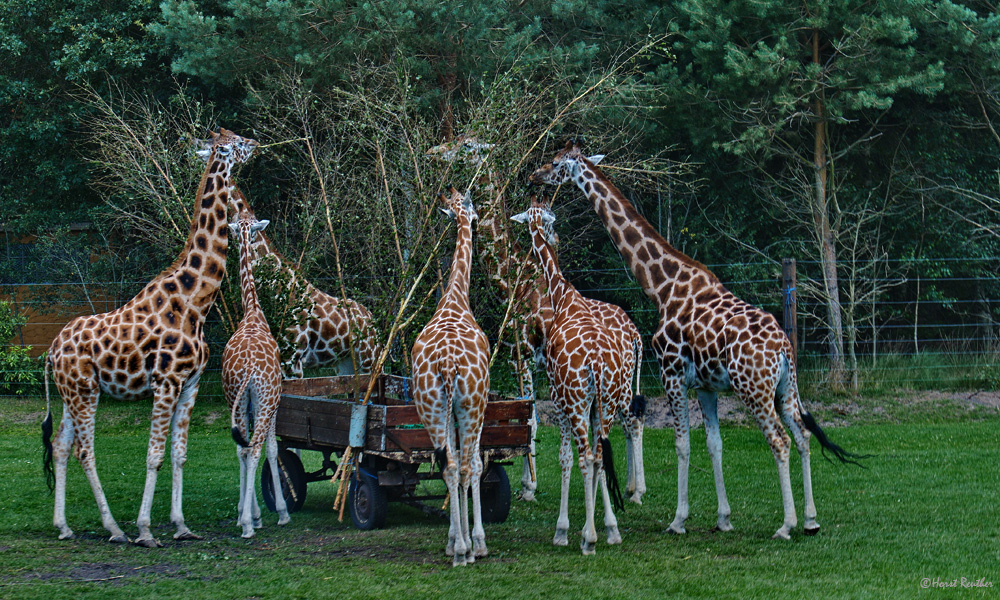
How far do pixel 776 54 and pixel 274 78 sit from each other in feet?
24.8

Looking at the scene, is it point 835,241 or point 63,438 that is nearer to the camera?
point 63,438

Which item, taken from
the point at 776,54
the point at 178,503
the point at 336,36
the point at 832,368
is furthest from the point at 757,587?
the point at 336,36

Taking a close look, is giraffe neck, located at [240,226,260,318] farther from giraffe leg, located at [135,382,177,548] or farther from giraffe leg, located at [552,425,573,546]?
giraffe leg, located at [552,425,573,546]

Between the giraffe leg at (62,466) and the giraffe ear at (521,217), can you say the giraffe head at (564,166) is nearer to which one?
the giraffe ear at (521,217)

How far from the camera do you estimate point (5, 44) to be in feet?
57.4

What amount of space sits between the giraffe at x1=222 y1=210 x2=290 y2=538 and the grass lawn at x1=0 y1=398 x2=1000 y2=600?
27 centimetres

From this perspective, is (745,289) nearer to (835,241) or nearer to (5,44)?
(835,241)

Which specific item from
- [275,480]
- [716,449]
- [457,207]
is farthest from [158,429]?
[716,449]

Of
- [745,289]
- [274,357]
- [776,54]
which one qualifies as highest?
[776,54]

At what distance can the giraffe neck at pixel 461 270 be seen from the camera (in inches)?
315

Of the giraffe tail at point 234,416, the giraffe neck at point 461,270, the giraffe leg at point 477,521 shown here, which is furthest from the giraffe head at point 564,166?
the giraffe tail at point 234,416

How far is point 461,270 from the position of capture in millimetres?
8203

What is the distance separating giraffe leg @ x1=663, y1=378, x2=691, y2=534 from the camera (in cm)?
809

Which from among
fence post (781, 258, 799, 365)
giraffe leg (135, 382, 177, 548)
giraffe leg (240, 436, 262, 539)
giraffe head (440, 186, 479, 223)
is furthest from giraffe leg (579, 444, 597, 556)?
fence post (781, 258, 799, 365)
